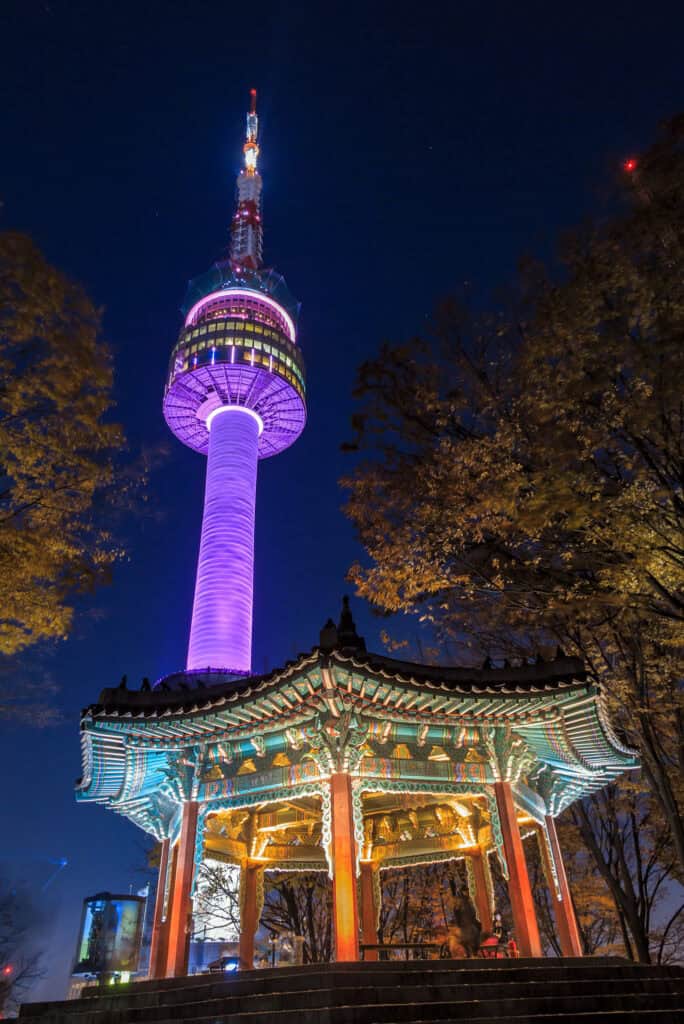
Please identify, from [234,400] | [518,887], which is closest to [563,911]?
[518,887]

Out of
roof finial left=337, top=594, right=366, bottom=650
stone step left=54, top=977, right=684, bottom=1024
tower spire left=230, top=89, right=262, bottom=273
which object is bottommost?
stone step left=54, top=977, right=684, bottom=1024

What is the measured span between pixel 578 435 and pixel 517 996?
8.66 meters

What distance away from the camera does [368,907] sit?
1808cm

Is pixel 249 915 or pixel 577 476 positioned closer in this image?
pixel 577 476

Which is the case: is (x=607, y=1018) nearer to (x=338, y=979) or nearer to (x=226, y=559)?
(x=338, y=979)

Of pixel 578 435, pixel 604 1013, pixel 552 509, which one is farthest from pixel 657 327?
pixel 604 1013

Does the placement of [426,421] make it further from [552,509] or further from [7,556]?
[7,556]

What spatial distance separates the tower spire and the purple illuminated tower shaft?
15445 mm

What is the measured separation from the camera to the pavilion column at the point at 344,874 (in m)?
11.8

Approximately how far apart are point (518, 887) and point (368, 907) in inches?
247

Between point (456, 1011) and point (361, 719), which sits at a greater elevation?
point (361, 719)

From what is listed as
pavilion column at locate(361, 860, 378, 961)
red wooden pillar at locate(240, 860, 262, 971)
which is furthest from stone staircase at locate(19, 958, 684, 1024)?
pavilion column at locate(361, 860, 378, 961)

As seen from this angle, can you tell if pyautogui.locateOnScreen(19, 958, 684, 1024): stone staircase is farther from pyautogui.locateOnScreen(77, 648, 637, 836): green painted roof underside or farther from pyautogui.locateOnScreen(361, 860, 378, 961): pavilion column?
pyautogui.locateOnScreen(361, 860, 378, 961): pavilion column

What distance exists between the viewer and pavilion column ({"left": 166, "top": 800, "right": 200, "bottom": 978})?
12898 millimetres
